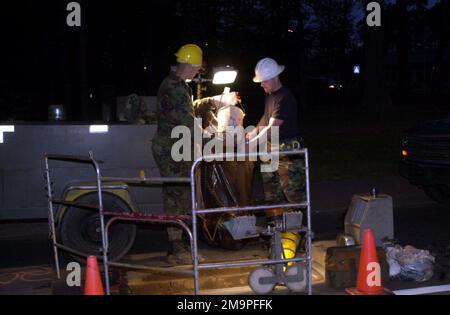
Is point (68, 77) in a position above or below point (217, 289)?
above

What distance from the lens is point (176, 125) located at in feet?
20.1

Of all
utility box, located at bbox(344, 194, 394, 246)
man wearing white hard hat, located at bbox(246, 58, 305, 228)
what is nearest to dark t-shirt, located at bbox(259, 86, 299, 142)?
man wearing white hard hat, located at bbox(246, 58, 305, 228)

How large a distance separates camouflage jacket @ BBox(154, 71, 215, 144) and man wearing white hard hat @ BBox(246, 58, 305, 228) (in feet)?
2.62

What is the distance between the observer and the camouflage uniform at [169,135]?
6105 millimetres

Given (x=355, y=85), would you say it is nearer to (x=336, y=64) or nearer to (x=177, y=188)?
(x=336, y=64)

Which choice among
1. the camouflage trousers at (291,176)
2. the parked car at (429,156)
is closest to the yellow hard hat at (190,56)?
the camouflage trousers at (291,176)

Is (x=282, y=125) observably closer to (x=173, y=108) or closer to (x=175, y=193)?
(x=173, y=108)

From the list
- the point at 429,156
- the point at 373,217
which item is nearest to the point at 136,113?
the point at 373,217

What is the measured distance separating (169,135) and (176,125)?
13 cm

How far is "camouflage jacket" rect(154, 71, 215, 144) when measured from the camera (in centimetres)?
613

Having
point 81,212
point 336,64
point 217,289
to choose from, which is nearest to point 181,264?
point 217,289

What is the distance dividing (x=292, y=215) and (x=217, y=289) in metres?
1.08

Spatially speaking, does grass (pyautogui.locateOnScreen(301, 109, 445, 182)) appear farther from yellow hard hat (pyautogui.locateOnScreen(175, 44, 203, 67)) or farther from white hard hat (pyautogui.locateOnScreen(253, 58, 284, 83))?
yellow hard hat (pyautogui.locateOnScreen(175, 44, 203, 67))
